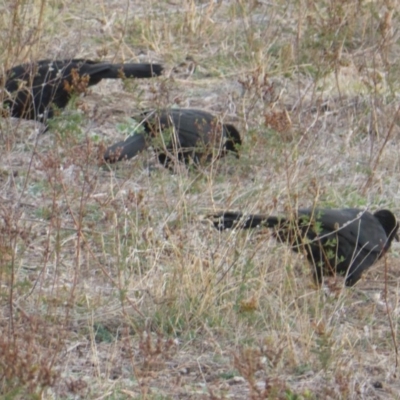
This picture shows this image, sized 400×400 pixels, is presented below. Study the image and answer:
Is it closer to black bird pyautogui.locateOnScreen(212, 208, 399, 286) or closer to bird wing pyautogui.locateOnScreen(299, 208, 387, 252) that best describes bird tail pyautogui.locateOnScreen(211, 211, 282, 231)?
black bird pyautogui.locateOnScreen(212, 208, 399, 286)

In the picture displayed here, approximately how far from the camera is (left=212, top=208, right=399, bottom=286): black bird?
5309 mm

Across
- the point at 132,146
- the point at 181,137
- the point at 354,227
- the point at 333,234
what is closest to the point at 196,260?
the point at 333,234

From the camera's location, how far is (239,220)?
5.31 m

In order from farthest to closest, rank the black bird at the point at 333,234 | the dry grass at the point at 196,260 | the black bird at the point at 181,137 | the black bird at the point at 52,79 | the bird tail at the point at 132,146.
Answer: the black bird at the point at 52,79 < the bird tail at the point at 132,146 < the black bird at the point at 181,137 < the black bird at the point at 333,234 < the dry grass at the point at 196,260

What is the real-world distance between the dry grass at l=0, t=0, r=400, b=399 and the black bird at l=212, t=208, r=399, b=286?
0.33 ft

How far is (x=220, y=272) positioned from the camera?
5230mm

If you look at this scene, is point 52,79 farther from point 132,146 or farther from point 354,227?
point 354,227

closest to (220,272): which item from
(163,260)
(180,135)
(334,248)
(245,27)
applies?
(163,260)

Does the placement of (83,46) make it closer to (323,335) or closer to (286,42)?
(286,42)

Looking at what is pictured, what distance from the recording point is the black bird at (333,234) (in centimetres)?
531

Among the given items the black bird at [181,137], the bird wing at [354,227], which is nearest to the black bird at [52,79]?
the black bird at [181,137]

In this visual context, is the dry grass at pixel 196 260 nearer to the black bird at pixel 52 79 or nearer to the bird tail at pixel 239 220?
the bird tail at pixel 239 220

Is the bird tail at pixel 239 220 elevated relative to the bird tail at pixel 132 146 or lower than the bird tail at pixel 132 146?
elevated

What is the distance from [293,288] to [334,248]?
458 millimetres
